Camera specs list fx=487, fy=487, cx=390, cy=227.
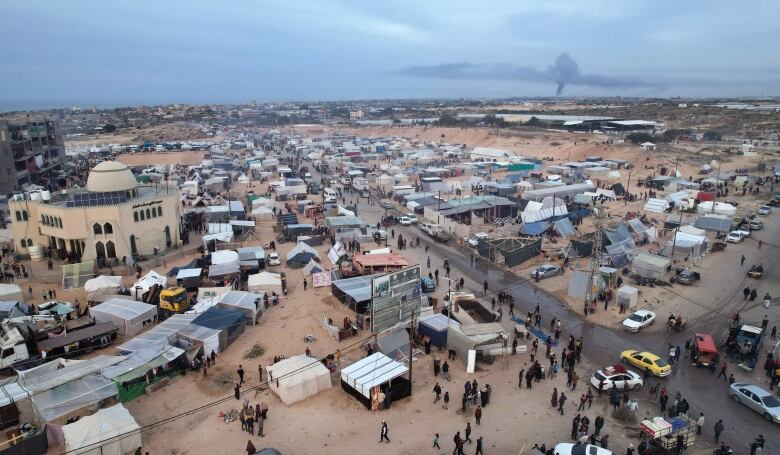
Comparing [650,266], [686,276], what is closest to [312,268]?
[650,266]

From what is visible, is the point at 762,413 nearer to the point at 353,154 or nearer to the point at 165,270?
the point at 165,270

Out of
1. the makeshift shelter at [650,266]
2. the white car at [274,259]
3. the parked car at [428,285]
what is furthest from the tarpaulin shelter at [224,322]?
the makeshift shelter at [650,266]

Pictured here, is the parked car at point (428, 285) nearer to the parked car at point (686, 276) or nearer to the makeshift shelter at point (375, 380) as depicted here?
the makeshift shelter at point (375, 380)

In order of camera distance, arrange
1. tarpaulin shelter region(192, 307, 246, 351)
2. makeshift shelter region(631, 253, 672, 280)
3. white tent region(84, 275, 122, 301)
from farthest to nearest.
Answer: makeshift shelter region(631, 253, 672, 280)
white tent region(84, 275, 122, 301)
tarpaulin shelter region(192, 307, 246, 351)

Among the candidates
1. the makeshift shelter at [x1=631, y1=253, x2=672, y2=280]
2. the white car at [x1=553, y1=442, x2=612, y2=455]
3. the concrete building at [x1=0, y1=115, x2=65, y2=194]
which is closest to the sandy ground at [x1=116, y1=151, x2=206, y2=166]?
the concrete building at [x1=0, y1=115, x2=65, y2=194]

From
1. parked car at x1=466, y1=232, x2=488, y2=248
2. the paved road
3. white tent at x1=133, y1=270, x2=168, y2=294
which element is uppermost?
white tent at x1=133, y1=270, x2=168, y2=294

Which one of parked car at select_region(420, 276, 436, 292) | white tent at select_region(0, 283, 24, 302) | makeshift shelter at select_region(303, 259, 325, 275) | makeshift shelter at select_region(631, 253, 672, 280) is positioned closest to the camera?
white tent at select_region(0, 283, 24, 302)

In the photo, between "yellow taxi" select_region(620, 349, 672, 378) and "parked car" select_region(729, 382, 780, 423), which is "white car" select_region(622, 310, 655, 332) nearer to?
"yellow taxi" select_region(620, 349, 672, 378)
